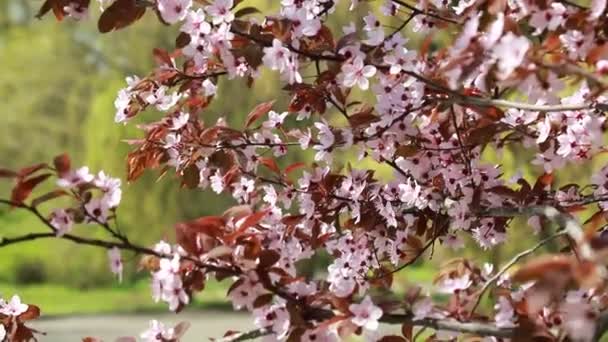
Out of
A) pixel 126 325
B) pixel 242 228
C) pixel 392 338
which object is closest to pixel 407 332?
pixel 392 338

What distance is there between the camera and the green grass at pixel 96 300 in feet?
43.4

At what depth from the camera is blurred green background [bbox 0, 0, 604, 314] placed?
1136cm

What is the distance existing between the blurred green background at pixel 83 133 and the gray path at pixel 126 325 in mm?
663

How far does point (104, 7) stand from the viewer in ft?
5.01

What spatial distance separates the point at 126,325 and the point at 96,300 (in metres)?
2.78

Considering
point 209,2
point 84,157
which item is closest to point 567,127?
point 209,2

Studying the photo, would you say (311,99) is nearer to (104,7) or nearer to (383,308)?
(104,7)

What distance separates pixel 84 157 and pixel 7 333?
37.5 ft

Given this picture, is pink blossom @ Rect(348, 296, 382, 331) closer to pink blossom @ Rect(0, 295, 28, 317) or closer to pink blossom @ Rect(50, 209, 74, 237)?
pink blossom @ Rect(50, 209, 74, 237)

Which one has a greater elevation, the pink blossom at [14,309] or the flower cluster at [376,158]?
the flower cluster at [376,158]

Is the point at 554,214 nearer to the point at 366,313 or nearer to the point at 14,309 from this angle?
the point at 366,313

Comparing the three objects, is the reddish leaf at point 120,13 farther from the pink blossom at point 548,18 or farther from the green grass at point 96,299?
the green grass at point 96,299

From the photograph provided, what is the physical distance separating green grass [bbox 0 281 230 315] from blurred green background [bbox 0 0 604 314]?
0.02 m

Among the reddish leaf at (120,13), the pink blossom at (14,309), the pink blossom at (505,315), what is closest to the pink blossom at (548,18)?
the pink blossom at (505,315)
